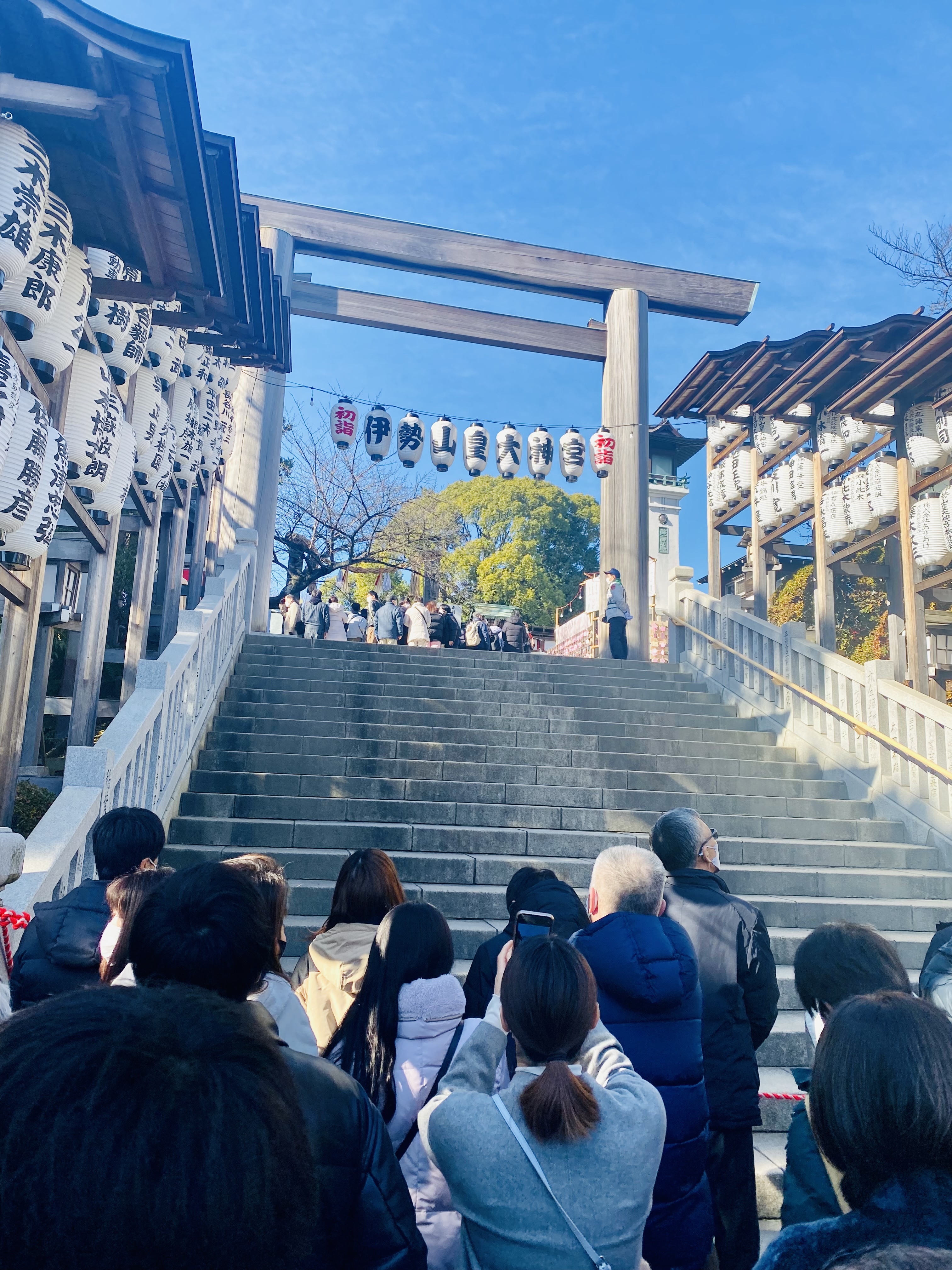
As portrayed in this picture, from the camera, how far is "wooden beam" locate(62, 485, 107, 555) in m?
6.54

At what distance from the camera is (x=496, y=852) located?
21.9 feet

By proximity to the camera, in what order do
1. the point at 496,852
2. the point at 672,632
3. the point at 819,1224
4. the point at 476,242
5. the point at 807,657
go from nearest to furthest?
the point at 819,1224 → the point at 496,852 → the point at 807,657 → the point at 672,632 → the point at 476,242

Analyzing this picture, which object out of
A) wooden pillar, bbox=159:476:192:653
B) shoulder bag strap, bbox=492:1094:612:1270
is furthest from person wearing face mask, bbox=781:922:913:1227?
wooden pillar, bbox=159:476:192:653

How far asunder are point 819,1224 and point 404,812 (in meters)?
6.03

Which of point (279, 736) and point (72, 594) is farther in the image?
point (72, 594)

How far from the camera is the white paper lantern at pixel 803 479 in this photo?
13305mm

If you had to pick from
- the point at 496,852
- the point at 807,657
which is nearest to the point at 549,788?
the point at 496,852

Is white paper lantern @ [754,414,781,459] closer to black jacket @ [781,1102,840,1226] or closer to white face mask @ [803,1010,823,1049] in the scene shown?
white face mask @ [803,1010,823,1049]

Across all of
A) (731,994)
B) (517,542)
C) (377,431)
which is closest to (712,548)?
(377,431)

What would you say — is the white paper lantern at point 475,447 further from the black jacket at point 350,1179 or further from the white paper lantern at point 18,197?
the black jacket at point 350,1179

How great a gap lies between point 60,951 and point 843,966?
7.31 feet

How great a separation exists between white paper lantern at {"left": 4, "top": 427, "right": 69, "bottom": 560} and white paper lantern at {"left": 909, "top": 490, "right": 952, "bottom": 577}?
939 centimetres

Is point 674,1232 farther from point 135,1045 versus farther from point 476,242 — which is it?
point 476,242

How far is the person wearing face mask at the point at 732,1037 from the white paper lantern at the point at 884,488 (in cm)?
977
